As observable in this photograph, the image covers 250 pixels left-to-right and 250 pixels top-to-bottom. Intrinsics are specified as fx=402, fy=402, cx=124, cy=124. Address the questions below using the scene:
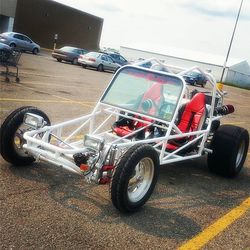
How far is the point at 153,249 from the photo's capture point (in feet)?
12.3

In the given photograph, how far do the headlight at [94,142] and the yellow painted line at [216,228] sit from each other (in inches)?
51.5

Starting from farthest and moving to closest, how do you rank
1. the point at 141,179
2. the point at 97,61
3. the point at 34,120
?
1. the point at 97,61
2. the point at 34,120
3. the point at 141,179

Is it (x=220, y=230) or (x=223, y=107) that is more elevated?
(x=223, y=107)

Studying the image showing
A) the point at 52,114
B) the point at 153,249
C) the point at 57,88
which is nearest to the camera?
→ the point at 153,249

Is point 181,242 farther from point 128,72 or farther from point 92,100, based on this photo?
point 92,100

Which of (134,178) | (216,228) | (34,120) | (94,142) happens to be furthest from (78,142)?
(216,228)

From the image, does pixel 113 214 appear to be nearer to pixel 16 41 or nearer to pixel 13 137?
pixel 13 137

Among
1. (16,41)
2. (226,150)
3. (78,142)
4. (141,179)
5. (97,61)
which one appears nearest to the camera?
(141,179)

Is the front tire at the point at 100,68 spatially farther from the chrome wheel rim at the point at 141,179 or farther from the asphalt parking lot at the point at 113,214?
the chrome wheel rim at the point at 141,179

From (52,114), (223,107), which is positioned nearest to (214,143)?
(223,107)

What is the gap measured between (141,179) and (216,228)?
3.24ft

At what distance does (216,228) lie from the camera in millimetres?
4445

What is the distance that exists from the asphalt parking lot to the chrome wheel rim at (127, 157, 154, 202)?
0.70ft

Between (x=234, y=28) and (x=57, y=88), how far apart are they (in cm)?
2234
